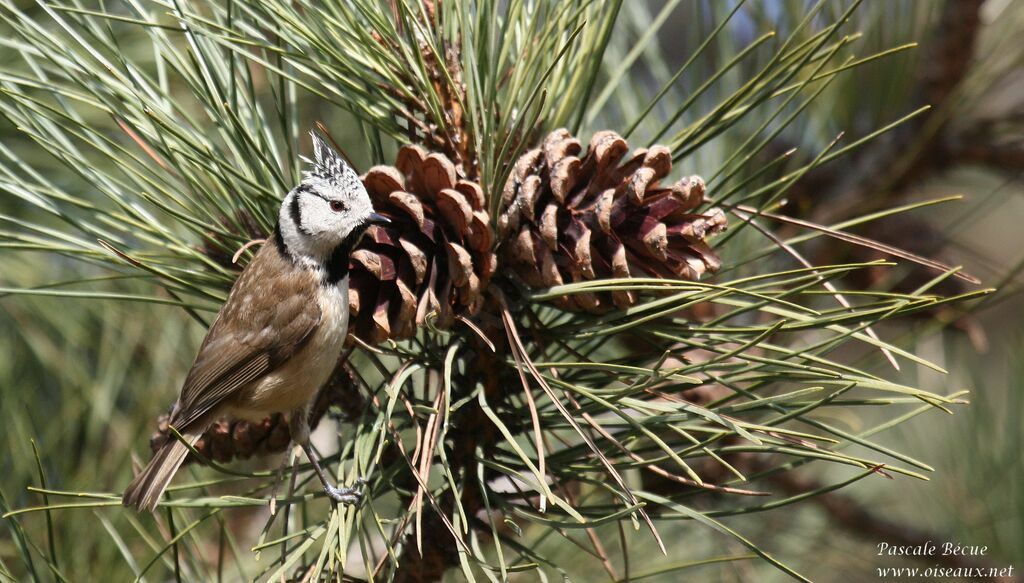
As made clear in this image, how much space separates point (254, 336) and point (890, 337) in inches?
63.5

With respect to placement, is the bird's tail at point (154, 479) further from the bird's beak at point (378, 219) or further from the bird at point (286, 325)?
the bird's beak at point (378, 219)

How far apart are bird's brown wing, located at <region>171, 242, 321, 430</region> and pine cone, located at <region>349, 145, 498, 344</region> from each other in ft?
1.09

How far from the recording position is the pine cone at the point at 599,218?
4.81 feet

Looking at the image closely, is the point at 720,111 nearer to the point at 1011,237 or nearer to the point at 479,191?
the point at 479,191

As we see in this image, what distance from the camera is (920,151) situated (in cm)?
231

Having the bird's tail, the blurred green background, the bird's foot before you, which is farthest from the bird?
the blurred green background

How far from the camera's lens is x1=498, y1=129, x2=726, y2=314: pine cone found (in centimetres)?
146

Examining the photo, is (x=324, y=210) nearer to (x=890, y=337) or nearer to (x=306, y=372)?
(x=306, y=372)

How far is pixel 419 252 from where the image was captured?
1.48m

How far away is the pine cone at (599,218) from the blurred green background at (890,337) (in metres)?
0.73

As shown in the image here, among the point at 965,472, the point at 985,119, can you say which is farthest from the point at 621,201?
the point at 965,472

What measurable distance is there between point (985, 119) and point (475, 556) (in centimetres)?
172

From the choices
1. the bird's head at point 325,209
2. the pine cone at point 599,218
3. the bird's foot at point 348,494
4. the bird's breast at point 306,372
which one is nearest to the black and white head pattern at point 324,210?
the bird's head at point 325,209

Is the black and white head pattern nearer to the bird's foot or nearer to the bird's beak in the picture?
the bird's beak
